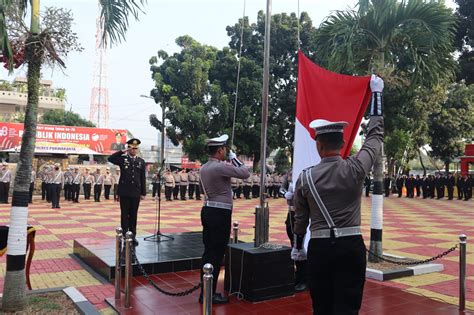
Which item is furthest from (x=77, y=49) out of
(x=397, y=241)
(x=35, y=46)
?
(x=397, y=241)

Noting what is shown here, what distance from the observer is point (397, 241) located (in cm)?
1013

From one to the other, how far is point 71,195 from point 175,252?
15765mm

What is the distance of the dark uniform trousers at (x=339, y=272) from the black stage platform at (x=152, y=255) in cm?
369

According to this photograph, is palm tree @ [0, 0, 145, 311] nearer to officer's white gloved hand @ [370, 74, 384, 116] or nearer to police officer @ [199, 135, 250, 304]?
police officer @ [199, 135, 250, 304]

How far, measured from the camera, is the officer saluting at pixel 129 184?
A: 300 inches

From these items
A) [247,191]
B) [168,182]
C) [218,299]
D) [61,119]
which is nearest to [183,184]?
[168,182]

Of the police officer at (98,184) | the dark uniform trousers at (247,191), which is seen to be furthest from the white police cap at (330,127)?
the dark uniform trousers at (247,191)

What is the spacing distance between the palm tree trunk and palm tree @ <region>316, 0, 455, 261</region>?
15.6ft

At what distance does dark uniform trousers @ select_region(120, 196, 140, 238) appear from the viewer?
7.63 metres

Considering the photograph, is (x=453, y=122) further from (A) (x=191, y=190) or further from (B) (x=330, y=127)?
(B) (x=330, y=127)

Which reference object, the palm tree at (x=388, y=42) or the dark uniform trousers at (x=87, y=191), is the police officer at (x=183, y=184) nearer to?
the dark uniform trousers at (x=87, y=191)

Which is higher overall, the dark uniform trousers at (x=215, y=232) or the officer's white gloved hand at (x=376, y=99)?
the officer's white gloved hand at (x=376, y=99)

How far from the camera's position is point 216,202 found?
5.13 m

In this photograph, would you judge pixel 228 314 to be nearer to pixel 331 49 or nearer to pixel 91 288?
pixel 91 288
